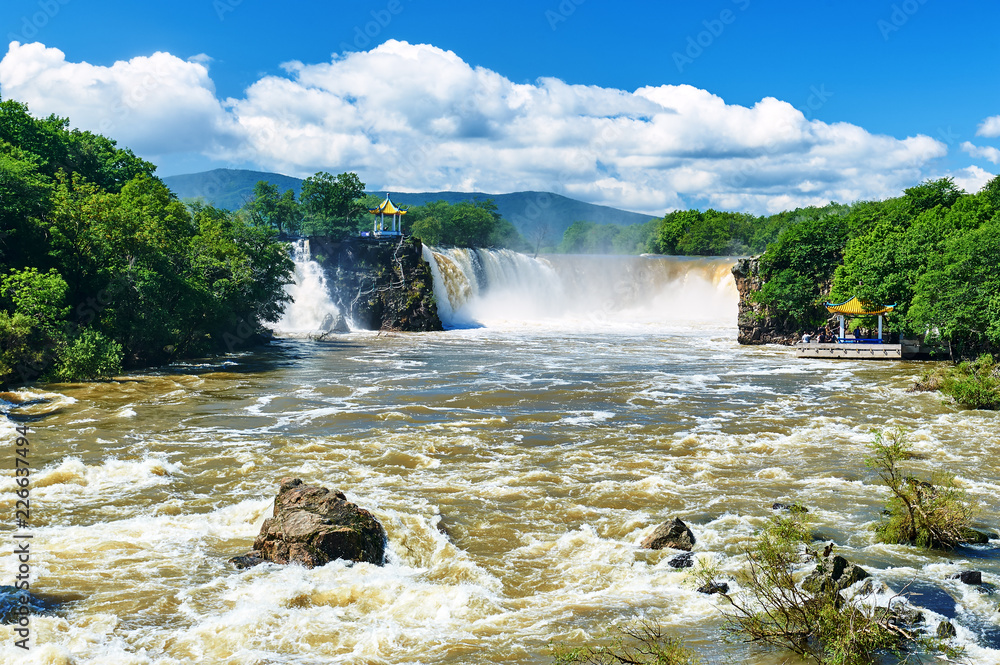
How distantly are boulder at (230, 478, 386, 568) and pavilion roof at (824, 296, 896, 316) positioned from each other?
3325 centimetres

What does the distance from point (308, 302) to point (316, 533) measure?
4613cm

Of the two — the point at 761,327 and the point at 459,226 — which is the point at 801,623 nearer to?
the point at 761,327

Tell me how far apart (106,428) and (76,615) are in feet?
37.8

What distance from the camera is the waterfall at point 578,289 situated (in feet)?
192

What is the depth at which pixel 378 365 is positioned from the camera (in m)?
33.8

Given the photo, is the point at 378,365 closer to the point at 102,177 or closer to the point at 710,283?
the point at 102,177

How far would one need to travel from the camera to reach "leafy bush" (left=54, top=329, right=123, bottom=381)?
25.5 meters

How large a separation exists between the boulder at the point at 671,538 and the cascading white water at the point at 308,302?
42737 mm

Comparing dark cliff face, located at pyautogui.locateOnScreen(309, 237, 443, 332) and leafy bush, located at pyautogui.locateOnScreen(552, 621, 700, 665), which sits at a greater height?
dark cliff face, located at pyautogui.locateOnScreen(309, 237, 443, 332)

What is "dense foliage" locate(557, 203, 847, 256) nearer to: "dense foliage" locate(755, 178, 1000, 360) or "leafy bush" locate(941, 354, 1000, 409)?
"dense foliage" locate(755, 178, 1000, 360)

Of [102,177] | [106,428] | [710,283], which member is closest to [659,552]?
[106,428]

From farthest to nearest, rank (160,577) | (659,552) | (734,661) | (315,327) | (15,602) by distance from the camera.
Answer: (315,327)
(659,552)
(160,577)
(15,602)
(734,661)

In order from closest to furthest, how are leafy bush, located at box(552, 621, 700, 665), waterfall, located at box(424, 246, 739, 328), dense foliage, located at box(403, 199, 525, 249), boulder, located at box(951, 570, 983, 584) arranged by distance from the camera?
leafy bush, located at box(552, 621, 700, 665) < boulder, located at box(951, 570, 983, 584) < waterfall, located at box(424, 246, 739, 328) < dense foliage, located at box(403, 199, 525, 249)

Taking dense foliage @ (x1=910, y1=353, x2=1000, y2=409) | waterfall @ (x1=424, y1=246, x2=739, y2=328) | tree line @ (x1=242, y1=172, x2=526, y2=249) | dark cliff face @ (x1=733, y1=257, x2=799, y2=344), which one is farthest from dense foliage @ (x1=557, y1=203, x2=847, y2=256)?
dense foliage @ (x1=910, y1=353, x2=1000, y2=409)
